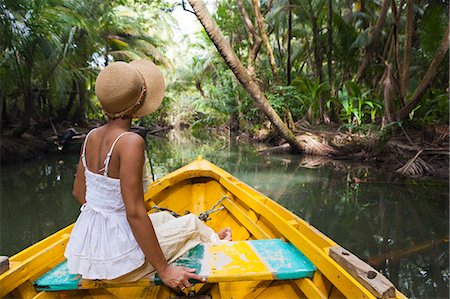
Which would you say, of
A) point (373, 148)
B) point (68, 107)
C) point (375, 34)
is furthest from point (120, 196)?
point (68, 107)

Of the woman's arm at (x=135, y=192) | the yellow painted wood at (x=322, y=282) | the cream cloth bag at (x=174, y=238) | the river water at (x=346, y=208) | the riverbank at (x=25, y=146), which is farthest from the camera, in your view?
the riverbank at (x=25, y=146)

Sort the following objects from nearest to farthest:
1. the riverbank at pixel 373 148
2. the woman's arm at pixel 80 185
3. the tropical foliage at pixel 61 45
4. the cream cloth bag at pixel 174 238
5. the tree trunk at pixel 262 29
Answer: the cream cloth bag at pixel 174 238 < the woman's arm at pixel 80 185 < the riverbank at pixel 373 148 < the tropical foliage at pixel 61 45 < the tree trunk at pixel 262 29

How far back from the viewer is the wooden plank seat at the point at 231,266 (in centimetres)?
157

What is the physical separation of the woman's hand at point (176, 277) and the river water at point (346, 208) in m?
2.39

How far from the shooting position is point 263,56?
679 inches

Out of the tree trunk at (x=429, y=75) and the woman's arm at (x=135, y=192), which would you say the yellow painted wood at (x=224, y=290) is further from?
the tree trunk at (x=429, y=75)

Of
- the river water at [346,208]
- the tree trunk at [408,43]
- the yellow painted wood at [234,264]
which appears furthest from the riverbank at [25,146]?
the tree trunk at [408,43]

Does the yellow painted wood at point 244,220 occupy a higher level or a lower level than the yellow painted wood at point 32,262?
lower

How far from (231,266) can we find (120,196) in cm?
66

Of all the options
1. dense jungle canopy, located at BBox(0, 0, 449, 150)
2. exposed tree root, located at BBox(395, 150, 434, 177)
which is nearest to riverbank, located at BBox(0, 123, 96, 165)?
dense jungle canopy, located at BBox(0, 0, 449, 150)

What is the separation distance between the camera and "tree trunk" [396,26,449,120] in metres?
7.18

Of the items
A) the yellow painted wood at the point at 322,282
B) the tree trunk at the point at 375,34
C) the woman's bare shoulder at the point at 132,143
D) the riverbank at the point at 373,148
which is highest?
the tree trunk at the point at 375,34

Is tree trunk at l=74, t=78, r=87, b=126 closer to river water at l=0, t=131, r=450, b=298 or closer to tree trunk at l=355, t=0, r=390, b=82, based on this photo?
river water at l=0, t=131, r=450, b=298

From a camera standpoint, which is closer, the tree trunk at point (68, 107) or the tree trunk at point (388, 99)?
the tree trunk at point (388, 99)
